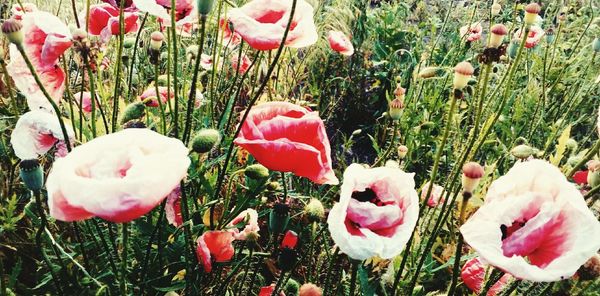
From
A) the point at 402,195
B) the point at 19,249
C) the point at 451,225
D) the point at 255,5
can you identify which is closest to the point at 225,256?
the point at 402,195

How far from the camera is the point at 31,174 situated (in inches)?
26.1

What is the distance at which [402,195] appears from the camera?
0.68 meters

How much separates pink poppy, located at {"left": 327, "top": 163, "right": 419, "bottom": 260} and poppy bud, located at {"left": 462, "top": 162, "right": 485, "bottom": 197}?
0.21ft

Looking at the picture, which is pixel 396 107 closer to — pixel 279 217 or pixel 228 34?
pixel 279 217

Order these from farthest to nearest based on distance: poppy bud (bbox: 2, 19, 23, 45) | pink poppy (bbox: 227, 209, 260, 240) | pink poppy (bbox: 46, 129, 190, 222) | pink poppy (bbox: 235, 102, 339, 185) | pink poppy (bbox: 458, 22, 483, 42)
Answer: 1. pink poppy (bbox: 458, 22, 483, 42)
2. pink poppy (bbox: 227, 209, 260, 240)
3. pink poppy (bbox: 235, 102, 339, 185)
4. poppy bud (bbox: 2, 19, 23, 45)
5. pink poppy (bbox: 46, 129, 190, 222)

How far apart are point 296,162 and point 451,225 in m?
0.80

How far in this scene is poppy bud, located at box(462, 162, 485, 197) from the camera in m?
0.62

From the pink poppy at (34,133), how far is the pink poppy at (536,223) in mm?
657

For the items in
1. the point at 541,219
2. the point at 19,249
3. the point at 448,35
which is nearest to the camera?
the point at 541,219

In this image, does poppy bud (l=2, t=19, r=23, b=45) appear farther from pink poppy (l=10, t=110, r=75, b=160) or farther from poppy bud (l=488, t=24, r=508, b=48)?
poppy bud (l=488, t=24, r=508, b=48)

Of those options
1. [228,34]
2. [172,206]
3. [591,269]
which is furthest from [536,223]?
[228,34]

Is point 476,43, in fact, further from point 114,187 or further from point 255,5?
point 114,187

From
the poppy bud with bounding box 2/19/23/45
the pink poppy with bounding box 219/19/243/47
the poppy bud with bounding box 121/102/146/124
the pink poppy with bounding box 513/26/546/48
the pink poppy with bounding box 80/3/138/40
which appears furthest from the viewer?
the pink poppy with bounding box 513/26/546/48

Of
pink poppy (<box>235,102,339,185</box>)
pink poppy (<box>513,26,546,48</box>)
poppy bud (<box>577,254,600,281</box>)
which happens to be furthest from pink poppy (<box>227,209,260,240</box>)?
pink poppy (<box>513,26,546,48</box>)
